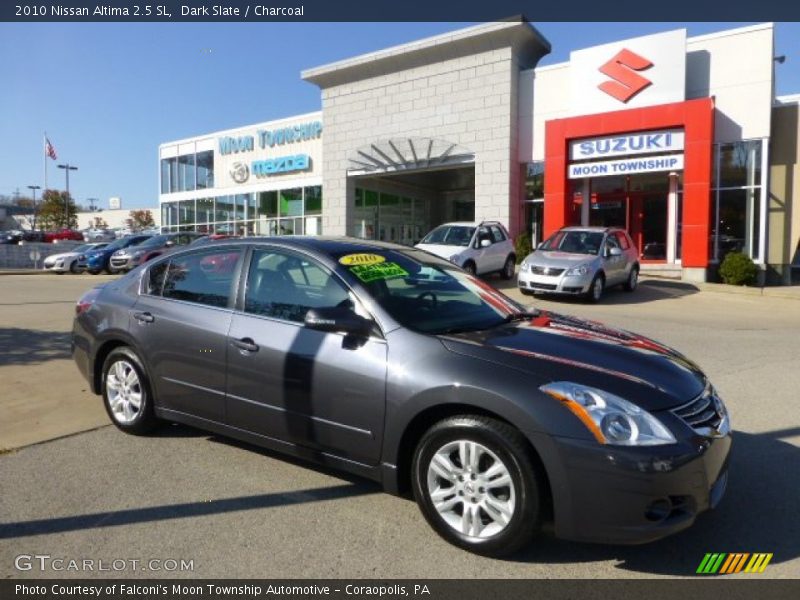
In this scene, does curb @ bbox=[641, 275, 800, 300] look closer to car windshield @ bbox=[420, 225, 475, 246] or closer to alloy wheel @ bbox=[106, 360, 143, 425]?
car windshield @ bbox=[420, 225, 475, 246]

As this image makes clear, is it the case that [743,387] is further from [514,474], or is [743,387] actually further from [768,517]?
[514,474]

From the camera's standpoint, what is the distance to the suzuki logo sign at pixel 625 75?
20031 mm

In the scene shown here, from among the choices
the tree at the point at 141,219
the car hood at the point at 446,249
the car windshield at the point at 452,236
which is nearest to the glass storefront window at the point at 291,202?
the car windshield at the point at 452,236

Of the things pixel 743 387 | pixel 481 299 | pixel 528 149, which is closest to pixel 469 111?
pixel 528 149

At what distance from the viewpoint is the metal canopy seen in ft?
79.5

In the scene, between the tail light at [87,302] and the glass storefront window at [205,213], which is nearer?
the tail light at [87,302]

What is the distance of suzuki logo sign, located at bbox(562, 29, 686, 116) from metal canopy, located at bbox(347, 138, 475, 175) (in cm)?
462

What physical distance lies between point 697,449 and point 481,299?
174cm

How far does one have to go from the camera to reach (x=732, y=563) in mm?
3049

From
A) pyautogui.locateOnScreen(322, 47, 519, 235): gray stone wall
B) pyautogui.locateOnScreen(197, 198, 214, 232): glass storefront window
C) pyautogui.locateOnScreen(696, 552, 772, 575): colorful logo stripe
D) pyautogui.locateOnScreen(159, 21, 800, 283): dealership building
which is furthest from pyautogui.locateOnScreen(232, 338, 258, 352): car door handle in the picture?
pyautogui.locateOnScreen(197, 198, 214, 232): glass storefront window

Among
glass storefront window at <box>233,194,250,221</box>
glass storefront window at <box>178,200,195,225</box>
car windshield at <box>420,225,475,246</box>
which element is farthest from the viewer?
glass storefront window at <box>178,200,195,225</box>

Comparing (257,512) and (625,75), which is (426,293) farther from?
(625,75)

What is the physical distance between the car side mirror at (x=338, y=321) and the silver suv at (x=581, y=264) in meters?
10.9

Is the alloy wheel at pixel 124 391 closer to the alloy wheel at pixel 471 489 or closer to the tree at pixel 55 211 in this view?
the alloy wheel at pixel 471 489
